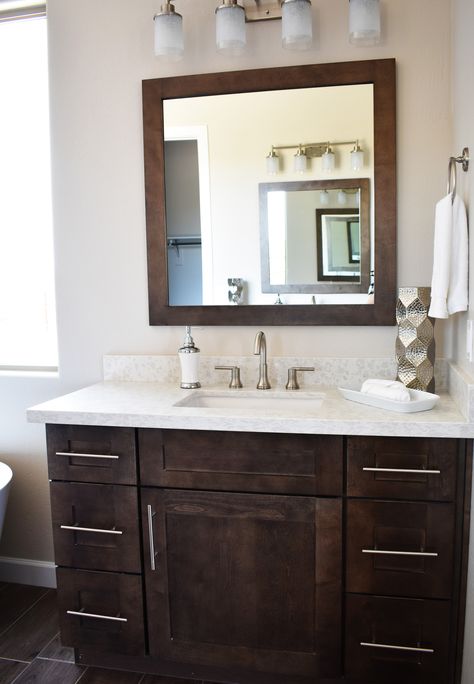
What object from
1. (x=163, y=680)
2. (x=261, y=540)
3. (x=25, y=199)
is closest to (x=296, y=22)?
(x=25, y=199)

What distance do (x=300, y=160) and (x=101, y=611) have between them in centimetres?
172

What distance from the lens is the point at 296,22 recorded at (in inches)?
80.7

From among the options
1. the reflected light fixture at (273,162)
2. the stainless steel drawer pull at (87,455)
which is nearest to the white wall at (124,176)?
the reflected light fixture at (273,162)

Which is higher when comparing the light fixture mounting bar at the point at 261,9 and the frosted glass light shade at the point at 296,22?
the light fixture mounting bar at the point at 261,9

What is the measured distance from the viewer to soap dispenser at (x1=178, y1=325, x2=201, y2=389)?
223cm

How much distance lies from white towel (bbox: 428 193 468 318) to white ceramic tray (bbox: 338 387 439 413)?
10.3 inches

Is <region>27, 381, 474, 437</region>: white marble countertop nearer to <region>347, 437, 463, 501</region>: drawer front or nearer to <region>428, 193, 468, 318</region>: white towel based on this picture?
<region>347, 437, 463, 501</region>: drawer front

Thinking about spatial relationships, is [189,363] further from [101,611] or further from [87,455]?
[101,611]

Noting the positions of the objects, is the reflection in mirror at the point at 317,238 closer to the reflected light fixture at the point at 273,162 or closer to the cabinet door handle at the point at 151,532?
the reflected light fixture at the point at 273,162

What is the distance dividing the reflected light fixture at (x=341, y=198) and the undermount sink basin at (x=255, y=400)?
697 mm

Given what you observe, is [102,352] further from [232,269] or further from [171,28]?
[171,28]

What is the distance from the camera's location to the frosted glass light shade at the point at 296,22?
80.6 inches

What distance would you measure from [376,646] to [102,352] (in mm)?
1478

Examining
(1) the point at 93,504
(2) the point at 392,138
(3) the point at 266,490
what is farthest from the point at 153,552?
(2) the point at 392,138
